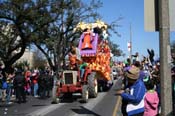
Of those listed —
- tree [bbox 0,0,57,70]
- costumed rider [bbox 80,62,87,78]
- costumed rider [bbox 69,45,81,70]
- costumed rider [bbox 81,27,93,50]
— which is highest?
tree [bbox 0,0,57,70]

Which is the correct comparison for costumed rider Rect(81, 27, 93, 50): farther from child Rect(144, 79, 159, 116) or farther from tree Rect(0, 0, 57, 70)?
child Rect(144, 79, 159, 116)

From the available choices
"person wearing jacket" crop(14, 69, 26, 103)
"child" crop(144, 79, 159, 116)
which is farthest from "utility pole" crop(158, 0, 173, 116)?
"person wearing jacket" crop(14, 69, 26, 103)

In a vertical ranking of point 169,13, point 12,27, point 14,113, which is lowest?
point 14,113

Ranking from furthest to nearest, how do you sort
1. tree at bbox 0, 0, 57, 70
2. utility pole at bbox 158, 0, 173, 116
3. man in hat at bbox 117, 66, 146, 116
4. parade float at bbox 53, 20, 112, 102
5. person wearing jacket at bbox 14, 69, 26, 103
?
tree at bbox 0, 0, 57, 70 → person wearing jacket at bbox 14, 69, 26, 103 → parade float at bbox 53, 20, 112, 102 → man in hat at bbox 117, 66, 146, 116 → utility pole at bbox 158, 0, 173, 116

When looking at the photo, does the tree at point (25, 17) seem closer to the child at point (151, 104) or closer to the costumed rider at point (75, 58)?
the costumed rider at point (75, 58)

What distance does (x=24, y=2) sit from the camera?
38.6 meters

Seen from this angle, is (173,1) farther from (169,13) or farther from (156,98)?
(156,98)

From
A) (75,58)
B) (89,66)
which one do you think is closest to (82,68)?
(75,58)

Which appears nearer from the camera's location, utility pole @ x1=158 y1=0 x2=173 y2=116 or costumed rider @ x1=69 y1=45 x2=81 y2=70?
utility pole @ x1=158 y1=0 x2=173 y2=116

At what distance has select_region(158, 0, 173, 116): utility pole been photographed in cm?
803

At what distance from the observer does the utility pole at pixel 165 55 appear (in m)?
8.03

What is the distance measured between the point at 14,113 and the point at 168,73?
11664mm

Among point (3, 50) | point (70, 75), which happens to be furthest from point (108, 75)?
point (3, 50)

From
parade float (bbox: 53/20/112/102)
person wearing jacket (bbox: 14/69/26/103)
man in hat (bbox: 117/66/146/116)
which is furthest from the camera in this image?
person wearing jacket (bbox: 14/69/26/103)
